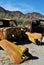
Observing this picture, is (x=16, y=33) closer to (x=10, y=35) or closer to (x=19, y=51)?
(x=10, y=35)

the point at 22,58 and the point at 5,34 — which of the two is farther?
the point at 5,34

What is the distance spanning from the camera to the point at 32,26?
14969 millimetres

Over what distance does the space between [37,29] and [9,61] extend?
667 centimetres

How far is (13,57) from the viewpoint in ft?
28.3

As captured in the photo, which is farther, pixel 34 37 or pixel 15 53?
pixel 34 37

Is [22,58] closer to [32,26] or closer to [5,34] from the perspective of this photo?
[5,34]

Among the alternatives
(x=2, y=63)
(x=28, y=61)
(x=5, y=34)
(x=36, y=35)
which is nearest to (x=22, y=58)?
(x=28, y=61)

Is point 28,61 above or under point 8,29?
under

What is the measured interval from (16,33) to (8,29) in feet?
3.35

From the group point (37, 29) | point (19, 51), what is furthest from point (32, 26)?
point (19, 51)

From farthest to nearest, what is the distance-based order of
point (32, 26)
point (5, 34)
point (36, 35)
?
point (32, 26)
point (36, 35)
point (5, 34)

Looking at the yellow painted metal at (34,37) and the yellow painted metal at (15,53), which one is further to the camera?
the yellow painted metal at (34,37)

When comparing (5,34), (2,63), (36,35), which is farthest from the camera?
(36,35)

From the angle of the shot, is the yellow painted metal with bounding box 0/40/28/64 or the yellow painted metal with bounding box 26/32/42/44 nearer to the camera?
the yellow painted metal with bounding box 0/40/28/64
